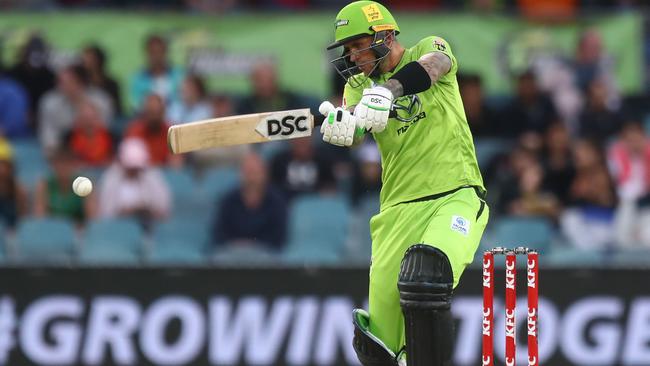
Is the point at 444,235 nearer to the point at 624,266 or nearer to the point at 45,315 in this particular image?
the point at 624,266

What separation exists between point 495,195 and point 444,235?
4.77 meters

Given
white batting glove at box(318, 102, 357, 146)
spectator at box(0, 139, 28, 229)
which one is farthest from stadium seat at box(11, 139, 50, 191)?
white batting glove at box(318, 102, 357, 146)

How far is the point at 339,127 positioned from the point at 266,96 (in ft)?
19.0

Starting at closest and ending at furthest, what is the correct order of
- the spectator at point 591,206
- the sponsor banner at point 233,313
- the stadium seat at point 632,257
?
1. the sponsor banner at point 233,313
2. the stadium seat at point 632,257
3. the spectator at point 591,206

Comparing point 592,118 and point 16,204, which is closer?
point 16,204

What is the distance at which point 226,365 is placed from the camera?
9367 millimetres

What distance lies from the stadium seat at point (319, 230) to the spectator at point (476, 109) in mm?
1611

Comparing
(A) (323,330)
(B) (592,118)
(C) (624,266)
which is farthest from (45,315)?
(B) (592,118)

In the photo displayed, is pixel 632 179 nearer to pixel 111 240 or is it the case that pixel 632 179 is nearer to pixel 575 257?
pixel 575 257

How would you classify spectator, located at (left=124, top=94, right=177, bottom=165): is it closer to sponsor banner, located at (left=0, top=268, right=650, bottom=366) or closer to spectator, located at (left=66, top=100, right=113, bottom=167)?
spectator, located at (left=66, top=100, right=113, bottom=167)

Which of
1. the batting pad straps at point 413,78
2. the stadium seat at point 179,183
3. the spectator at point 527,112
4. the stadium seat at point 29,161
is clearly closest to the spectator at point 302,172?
the stadium seat at point 179,183

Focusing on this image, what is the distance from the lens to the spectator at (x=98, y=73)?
11.8 metres

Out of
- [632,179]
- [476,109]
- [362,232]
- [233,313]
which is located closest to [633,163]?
[632,179]

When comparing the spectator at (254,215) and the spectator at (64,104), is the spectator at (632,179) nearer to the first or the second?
the spectator at (254,215)
